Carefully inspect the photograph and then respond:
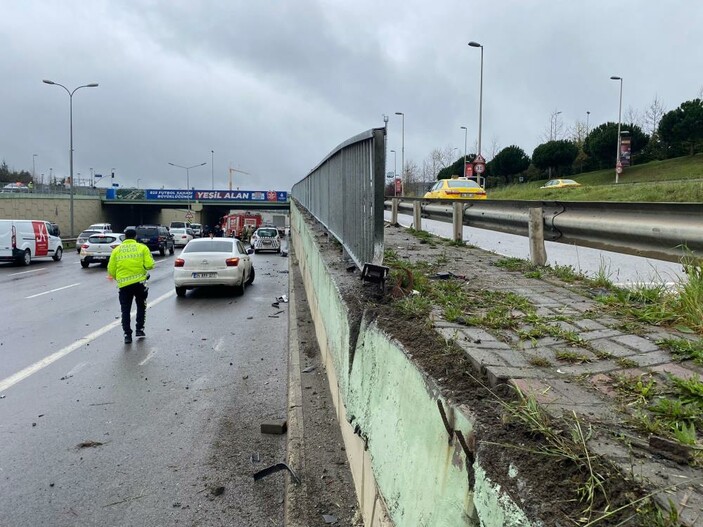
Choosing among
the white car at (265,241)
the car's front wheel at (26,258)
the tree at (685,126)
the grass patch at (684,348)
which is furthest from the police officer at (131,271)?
the tree at (685,126)

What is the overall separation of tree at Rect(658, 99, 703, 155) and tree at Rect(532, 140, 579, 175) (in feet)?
26.5

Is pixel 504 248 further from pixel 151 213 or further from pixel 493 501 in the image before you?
pixel 151 213

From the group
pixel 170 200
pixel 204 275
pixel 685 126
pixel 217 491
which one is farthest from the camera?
pixel 170 200

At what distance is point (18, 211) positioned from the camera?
174ft

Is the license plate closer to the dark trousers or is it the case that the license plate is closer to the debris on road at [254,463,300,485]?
the dark trousers

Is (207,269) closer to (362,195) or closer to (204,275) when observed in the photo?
(204,275)

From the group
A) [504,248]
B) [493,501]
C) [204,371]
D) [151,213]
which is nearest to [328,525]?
[493,501]

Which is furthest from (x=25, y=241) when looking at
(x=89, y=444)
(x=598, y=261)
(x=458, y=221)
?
(x=598, y=261)

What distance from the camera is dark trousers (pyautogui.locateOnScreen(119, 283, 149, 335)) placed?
9.49 m

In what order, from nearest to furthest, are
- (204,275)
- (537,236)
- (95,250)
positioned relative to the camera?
(537,236)
(204,275)
(95,250)

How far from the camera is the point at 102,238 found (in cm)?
2533

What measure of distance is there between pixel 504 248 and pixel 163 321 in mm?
6950

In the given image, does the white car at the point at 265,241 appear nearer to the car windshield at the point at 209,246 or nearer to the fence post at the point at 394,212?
the car windshield at the point at 209,246

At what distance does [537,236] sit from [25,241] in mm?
25105
